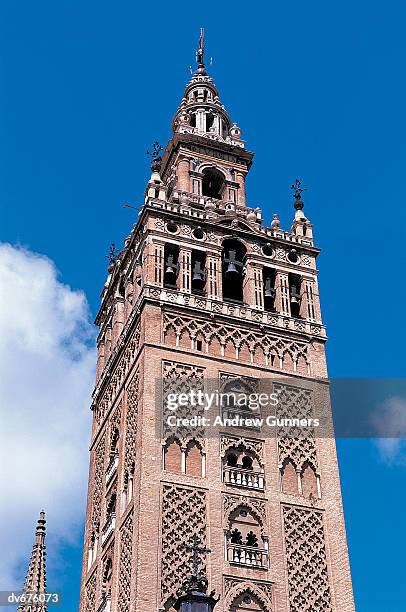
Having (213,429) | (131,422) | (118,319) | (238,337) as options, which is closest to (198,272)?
(238,337)

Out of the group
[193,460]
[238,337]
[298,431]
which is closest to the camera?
[193,460]

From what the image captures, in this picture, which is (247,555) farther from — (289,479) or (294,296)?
(294,296)

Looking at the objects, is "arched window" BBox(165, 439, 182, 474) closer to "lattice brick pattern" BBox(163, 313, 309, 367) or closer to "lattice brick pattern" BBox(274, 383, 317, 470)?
"lattice brick pattern" BBox(274, 383, 317, 470)

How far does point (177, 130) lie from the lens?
37.9 m

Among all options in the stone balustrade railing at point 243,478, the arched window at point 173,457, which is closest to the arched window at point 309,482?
the stone balustrade railing at point 243,478

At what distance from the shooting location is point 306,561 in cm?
2681

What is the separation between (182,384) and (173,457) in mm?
2283

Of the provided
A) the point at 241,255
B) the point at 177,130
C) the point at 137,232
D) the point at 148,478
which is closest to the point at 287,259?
the point at 241,255

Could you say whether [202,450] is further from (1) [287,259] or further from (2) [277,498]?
(1) [287,259]

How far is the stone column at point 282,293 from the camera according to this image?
3212 cm

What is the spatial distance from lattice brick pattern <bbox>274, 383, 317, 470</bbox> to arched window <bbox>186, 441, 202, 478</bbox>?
92.6 inches

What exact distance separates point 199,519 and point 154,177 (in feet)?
39.8

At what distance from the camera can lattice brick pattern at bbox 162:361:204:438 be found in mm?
27922

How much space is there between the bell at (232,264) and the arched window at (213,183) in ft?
14.6
